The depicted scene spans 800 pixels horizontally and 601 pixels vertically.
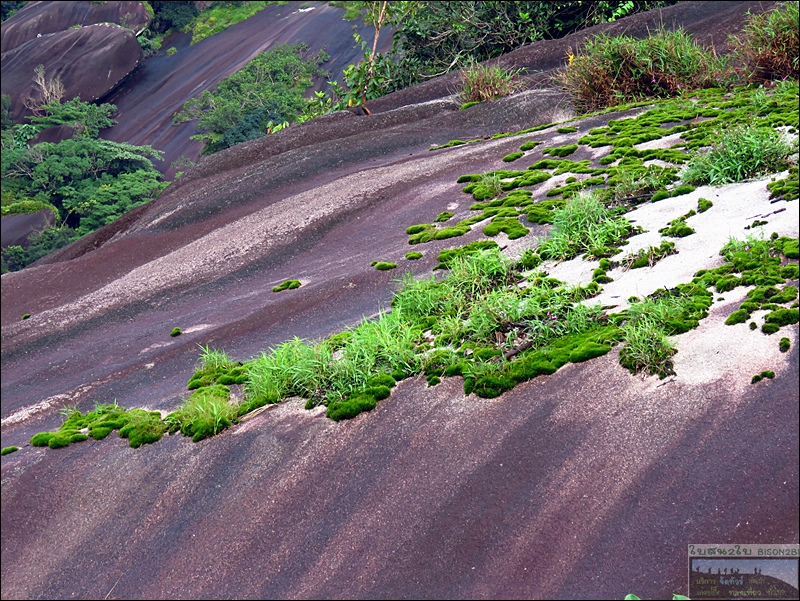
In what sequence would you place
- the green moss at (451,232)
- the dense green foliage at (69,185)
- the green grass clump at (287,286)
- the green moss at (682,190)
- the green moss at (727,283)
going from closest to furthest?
the green moss at (727,283) → the green moss at (682,190) → the green moss at (451,232) → the green grass clump at (287,286) → the dense green foliage at (69,185)

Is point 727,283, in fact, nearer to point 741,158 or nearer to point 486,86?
point 741,158

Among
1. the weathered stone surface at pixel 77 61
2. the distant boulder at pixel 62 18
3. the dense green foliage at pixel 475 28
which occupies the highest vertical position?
the distant boulder at pixel 62 18

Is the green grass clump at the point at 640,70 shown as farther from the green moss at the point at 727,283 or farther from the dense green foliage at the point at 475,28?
the green moss at the point at 727,283

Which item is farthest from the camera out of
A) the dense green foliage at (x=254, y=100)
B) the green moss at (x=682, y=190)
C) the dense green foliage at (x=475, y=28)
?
the dense green foliage at (x=254, y=100)

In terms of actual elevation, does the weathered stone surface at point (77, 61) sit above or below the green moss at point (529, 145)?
above

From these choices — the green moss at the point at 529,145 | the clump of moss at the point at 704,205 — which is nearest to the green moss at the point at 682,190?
the clump of moss at the point at 704,205

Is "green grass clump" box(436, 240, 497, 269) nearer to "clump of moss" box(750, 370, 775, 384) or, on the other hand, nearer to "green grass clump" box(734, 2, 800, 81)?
"clump of moss" box(750, 370, 775, 384)
